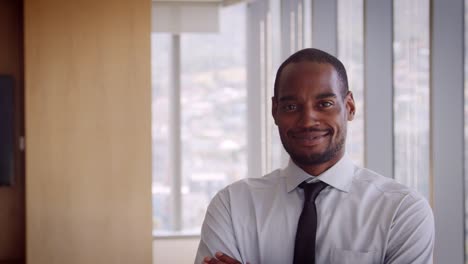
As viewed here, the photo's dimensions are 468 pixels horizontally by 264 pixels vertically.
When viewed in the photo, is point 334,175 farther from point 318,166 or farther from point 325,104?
point 325,104

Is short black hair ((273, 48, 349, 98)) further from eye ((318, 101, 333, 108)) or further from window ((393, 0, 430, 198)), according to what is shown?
window ((393, 0, 430, 198))

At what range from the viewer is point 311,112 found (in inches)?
71.2

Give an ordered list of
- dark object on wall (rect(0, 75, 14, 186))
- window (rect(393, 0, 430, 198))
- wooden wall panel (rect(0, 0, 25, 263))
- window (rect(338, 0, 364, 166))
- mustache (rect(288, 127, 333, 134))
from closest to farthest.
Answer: mustache (rect(288, 127, 333, 134)) < window (rect(393, 0, 430, 198)) < window (rect(338, 0, 364, 166)) < dark object on wall (rect(0, 75, 14, 186)) < wooden wall panel (rect(0, 0, 25, 263))

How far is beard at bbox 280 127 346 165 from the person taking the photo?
1.85m

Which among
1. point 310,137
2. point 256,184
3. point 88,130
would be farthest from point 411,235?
point 88,130

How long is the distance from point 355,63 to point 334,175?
2288mm

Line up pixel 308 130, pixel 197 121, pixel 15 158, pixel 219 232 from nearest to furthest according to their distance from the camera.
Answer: pixel 308 130
pixel 219 232
pixel 15 158
pixel 197 121

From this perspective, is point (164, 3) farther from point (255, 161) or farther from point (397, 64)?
point (397, 64)

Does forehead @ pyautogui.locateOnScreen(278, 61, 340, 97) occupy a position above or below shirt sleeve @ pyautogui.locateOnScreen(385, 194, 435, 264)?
above

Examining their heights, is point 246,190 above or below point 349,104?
below

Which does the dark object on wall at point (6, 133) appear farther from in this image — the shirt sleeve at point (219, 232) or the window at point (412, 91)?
the shirt sleeve at point (219, 232)

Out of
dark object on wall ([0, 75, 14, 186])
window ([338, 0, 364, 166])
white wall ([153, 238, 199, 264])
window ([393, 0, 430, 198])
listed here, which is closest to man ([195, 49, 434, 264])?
window ([393, 0, 430, 198])

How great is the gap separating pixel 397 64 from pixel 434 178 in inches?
31.3

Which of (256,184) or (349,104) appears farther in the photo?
(256,184)
